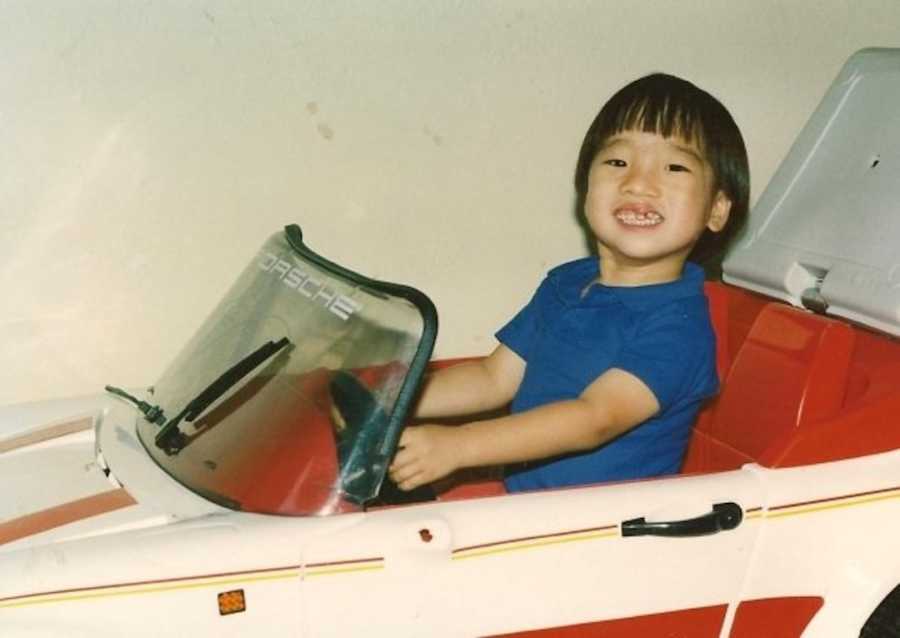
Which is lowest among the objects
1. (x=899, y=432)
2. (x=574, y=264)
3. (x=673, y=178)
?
(x=899, y=432)

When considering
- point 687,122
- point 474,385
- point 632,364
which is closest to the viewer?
point 632,364

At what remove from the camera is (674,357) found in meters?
1.56

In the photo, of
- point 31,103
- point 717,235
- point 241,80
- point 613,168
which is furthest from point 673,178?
point 31,103

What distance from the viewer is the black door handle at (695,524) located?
1.35 metres

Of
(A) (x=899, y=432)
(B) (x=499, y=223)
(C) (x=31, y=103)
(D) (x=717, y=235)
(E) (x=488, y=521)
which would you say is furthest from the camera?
(B) (x=499, y=223)

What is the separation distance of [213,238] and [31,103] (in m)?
0.38

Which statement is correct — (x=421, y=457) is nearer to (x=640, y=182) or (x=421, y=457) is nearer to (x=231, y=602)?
(x=231, y=602)

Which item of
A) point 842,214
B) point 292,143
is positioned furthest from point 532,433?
point 292,143

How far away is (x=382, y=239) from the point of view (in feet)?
7.25

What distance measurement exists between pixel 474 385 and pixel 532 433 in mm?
361

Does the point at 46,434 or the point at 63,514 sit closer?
the point at 63,514

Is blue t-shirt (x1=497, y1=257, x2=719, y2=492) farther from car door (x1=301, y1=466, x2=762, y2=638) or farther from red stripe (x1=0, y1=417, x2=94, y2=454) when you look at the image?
red stripe (x1=0, y1=417, x2=94, y2=454)

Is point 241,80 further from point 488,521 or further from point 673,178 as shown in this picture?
point 488,521

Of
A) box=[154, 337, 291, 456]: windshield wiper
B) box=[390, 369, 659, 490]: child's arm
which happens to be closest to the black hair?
box=[390, 369, 659, 490]: child's arm
